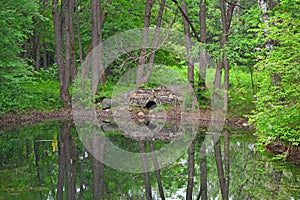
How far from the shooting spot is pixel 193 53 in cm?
1644

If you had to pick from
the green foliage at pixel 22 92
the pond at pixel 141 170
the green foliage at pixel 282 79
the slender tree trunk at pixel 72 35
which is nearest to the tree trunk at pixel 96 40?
the slender tree trunk at pixel 72 35

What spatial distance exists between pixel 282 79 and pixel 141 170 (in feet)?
11.4

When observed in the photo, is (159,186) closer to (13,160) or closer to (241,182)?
(241,182)

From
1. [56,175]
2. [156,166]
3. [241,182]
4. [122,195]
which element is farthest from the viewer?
[156,166]

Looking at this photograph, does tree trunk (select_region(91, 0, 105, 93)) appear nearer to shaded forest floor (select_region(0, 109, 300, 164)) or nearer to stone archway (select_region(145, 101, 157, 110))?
shaded forest floor (select_region(0, 109, 300, 164))

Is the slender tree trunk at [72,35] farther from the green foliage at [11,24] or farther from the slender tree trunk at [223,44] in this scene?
the slender tree trunk at [223,44]

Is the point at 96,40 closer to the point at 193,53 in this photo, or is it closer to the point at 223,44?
the point at 223,44

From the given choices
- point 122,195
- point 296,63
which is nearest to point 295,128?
point 296,63

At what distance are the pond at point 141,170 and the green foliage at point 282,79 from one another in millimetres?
848

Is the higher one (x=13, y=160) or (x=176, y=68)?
(x=176, y=68)

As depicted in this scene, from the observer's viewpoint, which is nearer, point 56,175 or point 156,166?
point 56,175

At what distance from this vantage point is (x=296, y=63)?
9375 millimetres

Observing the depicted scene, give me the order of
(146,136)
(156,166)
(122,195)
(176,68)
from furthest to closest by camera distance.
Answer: (176,68)
(146,136)
(156,166)
(122,195)

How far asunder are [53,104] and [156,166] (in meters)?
10.9
